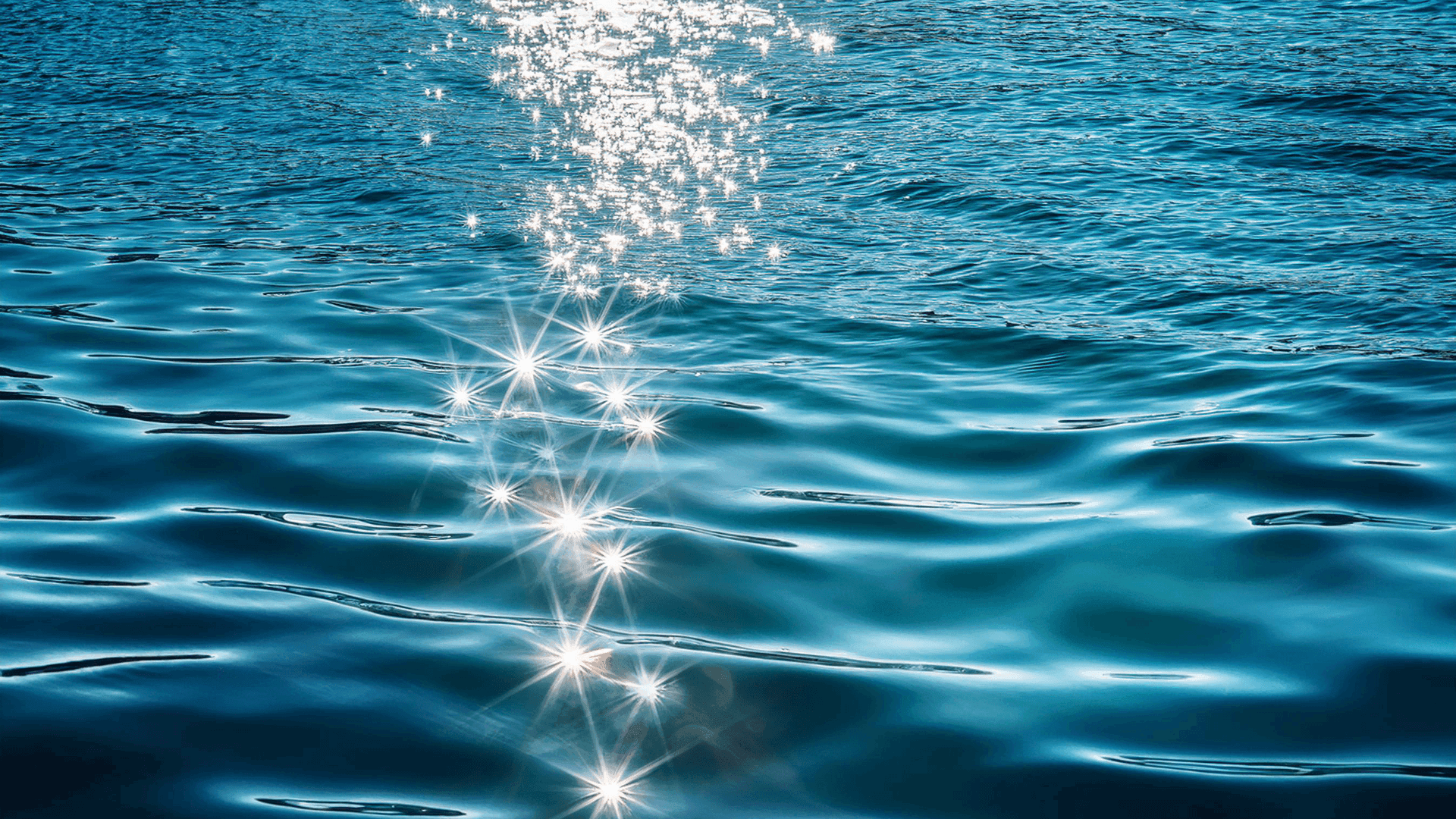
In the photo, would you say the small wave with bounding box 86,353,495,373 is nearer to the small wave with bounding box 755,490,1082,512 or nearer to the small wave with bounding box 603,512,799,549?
the small wave with bounding box 603,512,799,549

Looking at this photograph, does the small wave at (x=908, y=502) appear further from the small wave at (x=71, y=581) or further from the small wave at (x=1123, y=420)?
the small wave at (x=71, y=581)

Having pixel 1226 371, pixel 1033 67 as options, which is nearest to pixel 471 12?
pixel 1033 67

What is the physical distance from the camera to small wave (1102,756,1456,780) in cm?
217

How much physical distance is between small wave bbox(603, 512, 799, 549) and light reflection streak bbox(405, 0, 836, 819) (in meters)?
0.03

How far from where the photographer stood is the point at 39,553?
2.87m

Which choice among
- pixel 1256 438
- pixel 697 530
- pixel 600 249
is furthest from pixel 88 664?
pixel 600 249

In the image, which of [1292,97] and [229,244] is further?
[1292,97]

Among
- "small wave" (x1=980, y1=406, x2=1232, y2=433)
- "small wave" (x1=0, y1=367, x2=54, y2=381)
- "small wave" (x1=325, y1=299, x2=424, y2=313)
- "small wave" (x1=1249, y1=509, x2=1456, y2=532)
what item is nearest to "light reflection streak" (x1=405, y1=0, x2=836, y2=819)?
"small wave" (x1=325, y1=299, x2=424, y2=313)

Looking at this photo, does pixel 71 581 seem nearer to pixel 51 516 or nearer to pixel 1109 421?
pixel 51 516

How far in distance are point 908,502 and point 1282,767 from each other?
1.49 m

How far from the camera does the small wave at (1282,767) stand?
2.17 meters

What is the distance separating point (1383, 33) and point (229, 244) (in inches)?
403

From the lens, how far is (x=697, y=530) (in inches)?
129

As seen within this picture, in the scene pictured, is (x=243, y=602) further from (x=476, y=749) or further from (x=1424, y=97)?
(x=1424, y=97)
